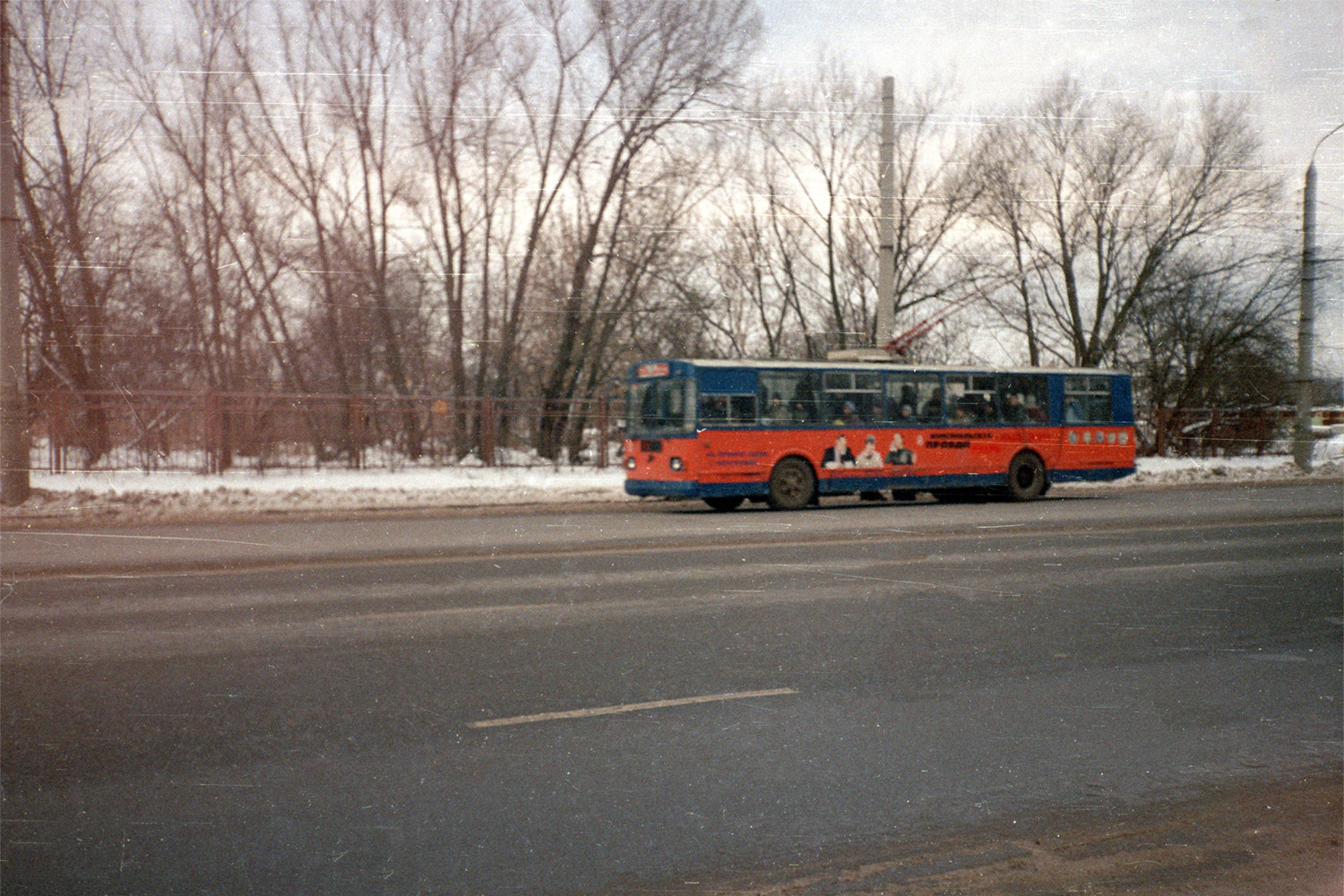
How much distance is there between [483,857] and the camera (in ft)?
11.2

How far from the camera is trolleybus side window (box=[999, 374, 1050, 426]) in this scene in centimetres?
2058

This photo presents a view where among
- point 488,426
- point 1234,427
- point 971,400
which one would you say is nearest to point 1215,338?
point 1234,427

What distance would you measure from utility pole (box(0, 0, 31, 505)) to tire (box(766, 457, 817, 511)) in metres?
10.7

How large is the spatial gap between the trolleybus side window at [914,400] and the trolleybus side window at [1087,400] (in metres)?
3.26

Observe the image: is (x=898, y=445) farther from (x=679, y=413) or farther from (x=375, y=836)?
(x=375, y=836)

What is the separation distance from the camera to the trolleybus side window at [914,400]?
1914 cm

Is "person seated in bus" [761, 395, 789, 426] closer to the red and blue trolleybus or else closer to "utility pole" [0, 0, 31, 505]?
the red and blue trolleybus

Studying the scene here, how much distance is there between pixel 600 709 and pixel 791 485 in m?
13.1

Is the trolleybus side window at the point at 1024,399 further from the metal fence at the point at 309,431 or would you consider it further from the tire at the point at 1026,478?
the metal fence at the point at 309,431

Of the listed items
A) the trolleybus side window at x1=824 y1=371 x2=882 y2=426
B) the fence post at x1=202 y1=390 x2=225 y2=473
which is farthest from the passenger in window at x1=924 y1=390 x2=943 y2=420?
the fence post at x1=202 y1=390 x2=225 y2=473

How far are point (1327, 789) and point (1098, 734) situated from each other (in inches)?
35.6

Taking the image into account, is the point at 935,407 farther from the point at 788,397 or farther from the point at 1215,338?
the point at 1215,338

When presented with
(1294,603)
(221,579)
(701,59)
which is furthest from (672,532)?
(701,59)

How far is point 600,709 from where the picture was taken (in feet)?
16.7
